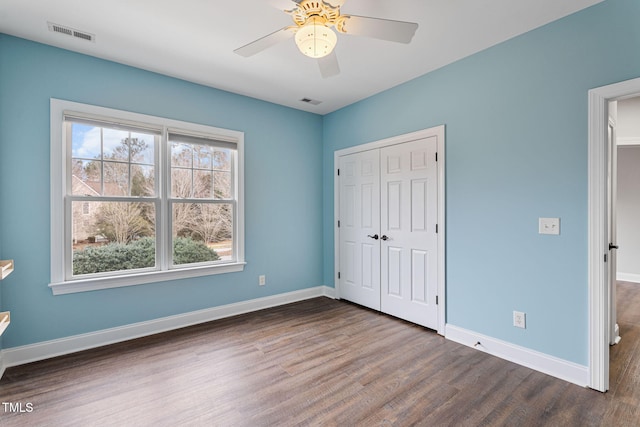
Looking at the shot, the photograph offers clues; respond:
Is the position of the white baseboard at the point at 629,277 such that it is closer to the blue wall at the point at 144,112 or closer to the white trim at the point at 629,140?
the white trim at the point at 629,140

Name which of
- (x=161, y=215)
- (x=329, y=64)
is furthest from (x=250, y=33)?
(x=161, y=215)

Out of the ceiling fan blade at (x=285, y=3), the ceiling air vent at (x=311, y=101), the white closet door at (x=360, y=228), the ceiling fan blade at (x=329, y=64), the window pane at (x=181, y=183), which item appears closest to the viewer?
the ceiling fan blade at (x=285, y=3)

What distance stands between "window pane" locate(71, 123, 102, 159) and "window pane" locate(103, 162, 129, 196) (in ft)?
0.47

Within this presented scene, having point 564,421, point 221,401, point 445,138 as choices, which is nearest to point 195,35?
point 445,138

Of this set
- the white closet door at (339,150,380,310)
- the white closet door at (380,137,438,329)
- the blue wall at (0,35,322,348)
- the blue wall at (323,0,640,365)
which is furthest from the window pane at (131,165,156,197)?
the blue wall at (323,0,640,365)

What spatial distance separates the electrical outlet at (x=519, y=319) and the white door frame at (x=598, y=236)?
422 millimetres

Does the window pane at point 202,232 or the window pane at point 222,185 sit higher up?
the window pane at point 222,185

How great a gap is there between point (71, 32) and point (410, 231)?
140 inches

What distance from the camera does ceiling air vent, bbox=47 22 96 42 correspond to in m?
2.36

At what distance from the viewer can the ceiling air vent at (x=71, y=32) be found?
2.36 meters

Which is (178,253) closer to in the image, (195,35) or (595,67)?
(195,35)

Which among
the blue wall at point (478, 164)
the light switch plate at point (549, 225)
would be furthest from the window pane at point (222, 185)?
the light switch plate at point (549, 225)

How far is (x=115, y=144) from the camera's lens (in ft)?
9.84

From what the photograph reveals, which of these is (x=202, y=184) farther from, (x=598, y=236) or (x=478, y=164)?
(x=598, y=236)
